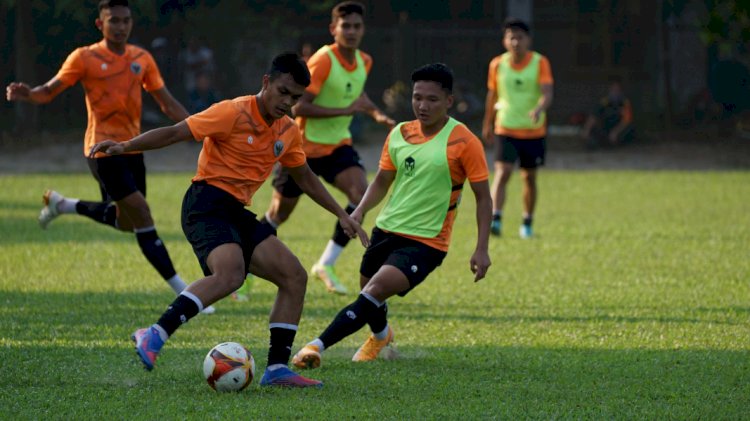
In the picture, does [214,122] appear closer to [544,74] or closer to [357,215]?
[357,215]

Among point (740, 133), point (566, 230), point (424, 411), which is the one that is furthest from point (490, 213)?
point (740, 133)

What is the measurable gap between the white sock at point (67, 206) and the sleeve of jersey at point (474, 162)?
4.59m

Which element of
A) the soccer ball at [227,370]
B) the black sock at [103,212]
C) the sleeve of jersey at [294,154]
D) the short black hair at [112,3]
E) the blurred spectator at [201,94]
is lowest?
the blurred spectator at [201,94]

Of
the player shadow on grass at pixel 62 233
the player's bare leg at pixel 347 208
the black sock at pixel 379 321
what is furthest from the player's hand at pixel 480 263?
the player shadow on grass at pixel 62 233

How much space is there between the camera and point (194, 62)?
2634cm

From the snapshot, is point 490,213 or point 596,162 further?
point 596,162

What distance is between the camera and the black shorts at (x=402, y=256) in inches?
278

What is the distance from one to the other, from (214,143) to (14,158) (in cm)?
1782

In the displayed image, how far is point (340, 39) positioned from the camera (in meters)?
10.3

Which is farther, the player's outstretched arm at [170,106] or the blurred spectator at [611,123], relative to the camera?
the blurred spectator at [611,123]

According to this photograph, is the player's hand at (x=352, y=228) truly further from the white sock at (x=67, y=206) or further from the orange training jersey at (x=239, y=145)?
the white sock at (x=67, y=206)

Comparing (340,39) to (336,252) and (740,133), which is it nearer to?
(336,252)

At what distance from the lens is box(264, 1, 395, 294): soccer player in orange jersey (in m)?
10.2

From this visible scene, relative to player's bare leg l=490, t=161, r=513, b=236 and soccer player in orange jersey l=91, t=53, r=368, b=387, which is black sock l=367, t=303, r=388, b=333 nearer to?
soccer player in orange jersey l=91, t=53, r=368, b=387
